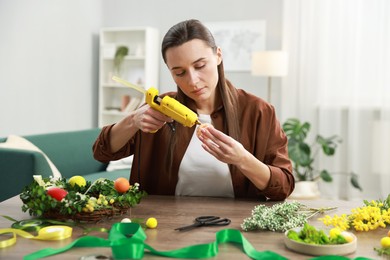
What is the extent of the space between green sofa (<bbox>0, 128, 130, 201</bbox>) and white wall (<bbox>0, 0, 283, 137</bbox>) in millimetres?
893

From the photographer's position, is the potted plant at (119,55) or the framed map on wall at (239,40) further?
the potted plant at (119,55)

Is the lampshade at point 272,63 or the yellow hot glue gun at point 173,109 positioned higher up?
the lampshade at point 272,63

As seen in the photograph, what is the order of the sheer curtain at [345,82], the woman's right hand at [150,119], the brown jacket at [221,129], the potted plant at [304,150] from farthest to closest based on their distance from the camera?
the sheer curtain at [345,82] → the potted plant at [304,150] → the brown jacket at [221,129] → the woman's right hand at [150,119]

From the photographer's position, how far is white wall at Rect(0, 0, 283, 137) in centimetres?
513

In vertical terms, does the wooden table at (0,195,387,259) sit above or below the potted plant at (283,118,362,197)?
above

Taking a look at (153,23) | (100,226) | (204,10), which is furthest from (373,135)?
(100,226)

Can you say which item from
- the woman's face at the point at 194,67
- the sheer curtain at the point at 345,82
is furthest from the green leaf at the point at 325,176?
the woman's face at the point at 194,67

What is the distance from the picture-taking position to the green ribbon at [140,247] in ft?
3.76

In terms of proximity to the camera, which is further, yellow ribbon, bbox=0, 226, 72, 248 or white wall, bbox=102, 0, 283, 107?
white wall, bbox=102, 0, 283, 107

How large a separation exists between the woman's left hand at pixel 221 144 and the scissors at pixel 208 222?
0.72 ft

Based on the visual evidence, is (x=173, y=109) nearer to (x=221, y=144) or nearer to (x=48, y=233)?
(x=221, y=144)

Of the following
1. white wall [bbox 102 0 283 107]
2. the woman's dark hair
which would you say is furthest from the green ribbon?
white wall [bbox 102 0 283 107]

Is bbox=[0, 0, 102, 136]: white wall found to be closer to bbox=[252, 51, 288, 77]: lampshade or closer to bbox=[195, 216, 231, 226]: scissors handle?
bbox=[252, 51, 288, 77]: lampshade

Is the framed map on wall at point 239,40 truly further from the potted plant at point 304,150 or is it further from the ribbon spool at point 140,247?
the ribbon spool at point 140,247
